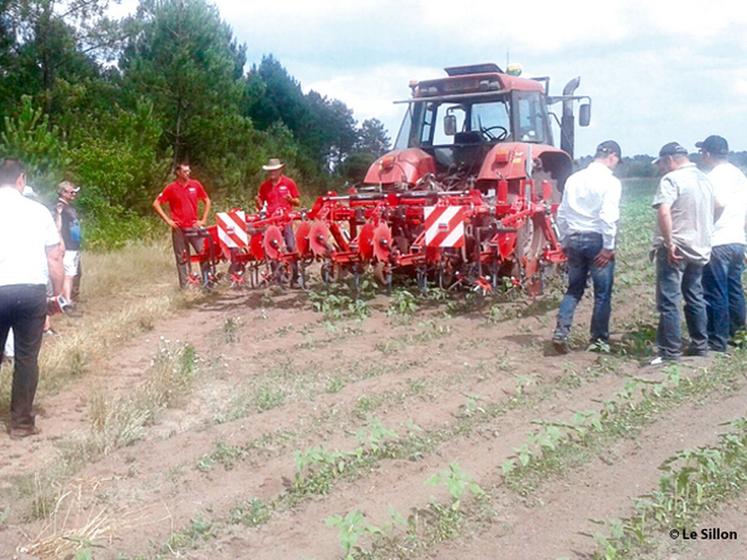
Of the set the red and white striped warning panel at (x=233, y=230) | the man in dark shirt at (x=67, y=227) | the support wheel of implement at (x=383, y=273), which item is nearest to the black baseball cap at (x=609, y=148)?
the support wheel of implement at (x=383, y=273)

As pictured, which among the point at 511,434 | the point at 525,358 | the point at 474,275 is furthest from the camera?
the point at 474,275

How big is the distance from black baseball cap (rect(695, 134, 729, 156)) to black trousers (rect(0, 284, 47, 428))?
501 cm

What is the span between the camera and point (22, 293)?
552 centimetres

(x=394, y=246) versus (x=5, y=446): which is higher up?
(x=394, y=246)

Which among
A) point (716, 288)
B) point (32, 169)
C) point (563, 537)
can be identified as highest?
point (32, 169)

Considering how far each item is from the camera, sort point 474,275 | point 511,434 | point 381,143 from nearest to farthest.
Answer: point 511,434 < point 474,275 < point 381,143

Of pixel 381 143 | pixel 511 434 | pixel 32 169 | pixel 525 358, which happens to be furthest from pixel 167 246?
pixel 381 143

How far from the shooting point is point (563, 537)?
12.6ft

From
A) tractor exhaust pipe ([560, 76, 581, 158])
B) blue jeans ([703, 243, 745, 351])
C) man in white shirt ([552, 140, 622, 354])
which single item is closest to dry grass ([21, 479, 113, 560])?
man in white shirt ([552, 140, 622, 354])

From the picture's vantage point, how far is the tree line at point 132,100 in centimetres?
1692

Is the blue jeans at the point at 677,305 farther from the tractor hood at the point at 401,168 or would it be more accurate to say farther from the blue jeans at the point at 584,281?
the tractor hood at the point at 401,168

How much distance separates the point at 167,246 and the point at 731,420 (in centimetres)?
1155

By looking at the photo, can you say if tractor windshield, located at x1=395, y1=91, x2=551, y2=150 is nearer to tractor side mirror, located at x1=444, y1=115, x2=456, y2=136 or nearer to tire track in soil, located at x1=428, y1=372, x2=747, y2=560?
tractor side mirror, located at x1=444, y1=115, x2=456, y2=136

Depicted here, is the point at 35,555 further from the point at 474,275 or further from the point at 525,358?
the point at 474,275
